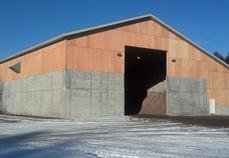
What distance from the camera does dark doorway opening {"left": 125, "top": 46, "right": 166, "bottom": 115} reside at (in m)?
39.1

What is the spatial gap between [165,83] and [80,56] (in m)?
10.4

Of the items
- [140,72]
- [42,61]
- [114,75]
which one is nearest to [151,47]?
[114,75]

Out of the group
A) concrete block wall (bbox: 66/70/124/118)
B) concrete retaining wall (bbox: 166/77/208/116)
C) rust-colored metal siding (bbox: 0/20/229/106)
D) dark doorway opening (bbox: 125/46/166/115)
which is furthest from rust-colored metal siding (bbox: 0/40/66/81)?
concrete retaining wall (bbox: 166/77/208/116)

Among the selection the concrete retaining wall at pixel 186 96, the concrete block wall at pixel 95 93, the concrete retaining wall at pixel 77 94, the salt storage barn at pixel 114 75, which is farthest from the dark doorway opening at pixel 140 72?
the concrete retaining wall at pixel 77 94

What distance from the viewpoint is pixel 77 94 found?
30.9 m

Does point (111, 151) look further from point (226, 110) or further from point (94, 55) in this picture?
point (226, 110)

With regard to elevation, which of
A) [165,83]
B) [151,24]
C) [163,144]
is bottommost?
[163,144]

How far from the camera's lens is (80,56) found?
31.4 m

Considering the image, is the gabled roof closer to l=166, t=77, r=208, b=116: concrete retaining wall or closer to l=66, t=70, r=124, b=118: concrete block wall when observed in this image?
l=66, t=70, r=124, b=118: concrete block wall

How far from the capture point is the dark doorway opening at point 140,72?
39097 mm

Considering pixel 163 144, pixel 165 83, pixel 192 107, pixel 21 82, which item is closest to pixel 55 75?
pixel 21 82

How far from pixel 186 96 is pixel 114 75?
8927mm

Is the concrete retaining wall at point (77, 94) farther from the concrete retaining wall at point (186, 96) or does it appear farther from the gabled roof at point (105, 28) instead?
the concrete retaining wall at point (186, 96)

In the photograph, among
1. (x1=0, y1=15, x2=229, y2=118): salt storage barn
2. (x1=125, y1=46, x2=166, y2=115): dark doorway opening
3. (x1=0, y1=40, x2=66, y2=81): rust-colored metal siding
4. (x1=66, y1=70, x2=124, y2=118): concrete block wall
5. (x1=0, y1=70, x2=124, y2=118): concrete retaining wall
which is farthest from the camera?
(x1=125, y1=46, x2=166, y2=115): dark doorway opening
